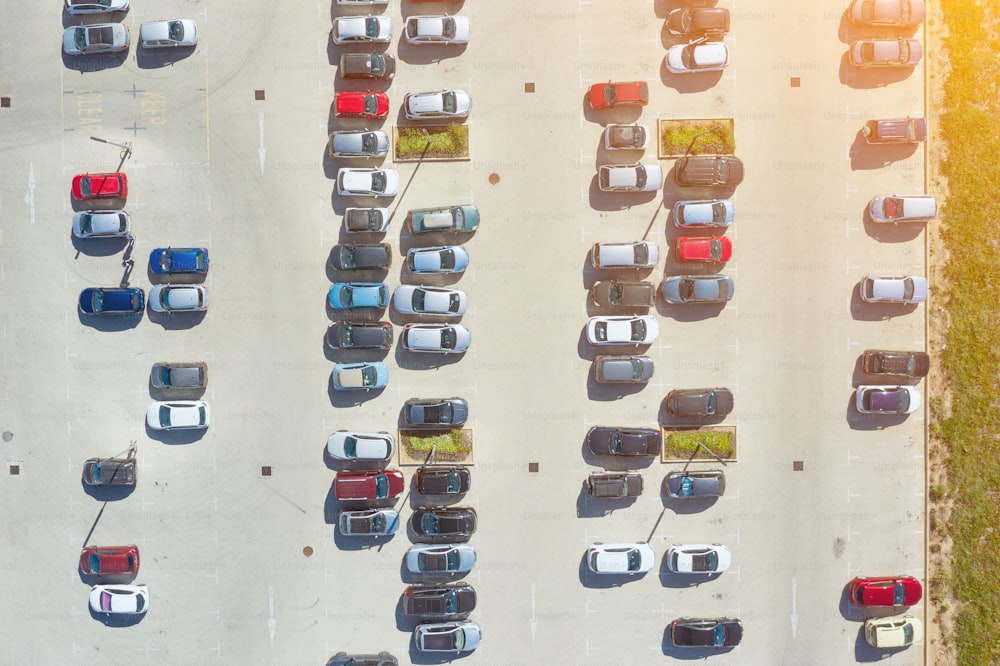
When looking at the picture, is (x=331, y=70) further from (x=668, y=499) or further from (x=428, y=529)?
(x=668, y=499)

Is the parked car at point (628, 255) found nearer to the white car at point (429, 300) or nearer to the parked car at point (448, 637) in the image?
the white car at point (429, 300)

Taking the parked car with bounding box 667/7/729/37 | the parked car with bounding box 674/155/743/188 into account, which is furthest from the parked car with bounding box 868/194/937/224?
the parked car with bounding box 667/7/729/37

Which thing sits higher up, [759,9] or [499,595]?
[759,9]

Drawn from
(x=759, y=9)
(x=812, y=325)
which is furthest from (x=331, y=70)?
(x=812, y=325)

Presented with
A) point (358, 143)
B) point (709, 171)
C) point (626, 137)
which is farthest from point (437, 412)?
point (709, 171)

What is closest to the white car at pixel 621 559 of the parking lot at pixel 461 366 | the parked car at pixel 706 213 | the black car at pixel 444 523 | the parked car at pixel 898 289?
the parking lot at pixel 461 366

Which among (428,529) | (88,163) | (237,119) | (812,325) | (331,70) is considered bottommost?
(428,529)
